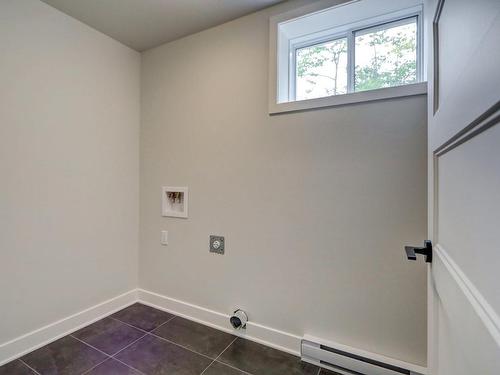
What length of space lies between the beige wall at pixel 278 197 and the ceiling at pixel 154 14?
83 mm

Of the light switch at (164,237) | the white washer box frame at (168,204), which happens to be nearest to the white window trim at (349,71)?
the white washer box frame at (168,204)

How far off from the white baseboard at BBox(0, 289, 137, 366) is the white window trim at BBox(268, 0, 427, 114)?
2.01 metres

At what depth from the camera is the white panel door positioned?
321 mm

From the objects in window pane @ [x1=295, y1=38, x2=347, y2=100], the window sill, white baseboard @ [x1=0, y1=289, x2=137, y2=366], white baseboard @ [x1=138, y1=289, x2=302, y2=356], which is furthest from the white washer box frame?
window pane @ [x1=295, y1=38, x2=347, y2=100]

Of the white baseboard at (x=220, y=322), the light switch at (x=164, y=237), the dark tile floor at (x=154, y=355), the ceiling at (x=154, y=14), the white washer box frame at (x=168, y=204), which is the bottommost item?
the dark tile floor at (x=154, y=355)

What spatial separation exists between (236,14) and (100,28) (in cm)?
107

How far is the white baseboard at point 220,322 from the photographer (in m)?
1.59

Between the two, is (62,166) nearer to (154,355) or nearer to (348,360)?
(154,355)

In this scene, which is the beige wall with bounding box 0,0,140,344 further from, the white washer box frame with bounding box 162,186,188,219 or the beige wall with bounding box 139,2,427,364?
the white washer box frame with bounding box 162,186,188,219

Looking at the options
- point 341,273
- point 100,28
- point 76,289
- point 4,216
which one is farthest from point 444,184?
point 100,28

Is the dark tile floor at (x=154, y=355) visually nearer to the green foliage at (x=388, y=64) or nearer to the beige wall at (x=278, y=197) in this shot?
the beige wall at (x=278, y=197)

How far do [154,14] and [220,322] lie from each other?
89.8 inches

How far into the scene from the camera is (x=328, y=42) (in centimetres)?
170

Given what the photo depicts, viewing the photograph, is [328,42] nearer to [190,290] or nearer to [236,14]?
[236,14]
